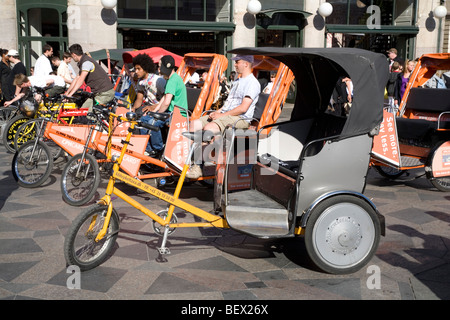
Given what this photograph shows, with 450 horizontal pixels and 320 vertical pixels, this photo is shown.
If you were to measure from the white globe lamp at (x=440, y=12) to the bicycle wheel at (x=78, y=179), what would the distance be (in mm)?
18107

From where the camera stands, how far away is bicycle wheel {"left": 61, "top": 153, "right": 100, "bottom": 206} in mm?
6711

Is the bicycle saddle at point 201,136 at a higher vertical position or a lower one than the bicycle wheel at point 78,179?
higher

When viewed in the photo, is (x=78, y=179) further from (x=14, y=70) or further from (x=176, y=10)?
(x=176, y=10)

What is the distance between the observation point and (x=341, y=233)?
4.61 m

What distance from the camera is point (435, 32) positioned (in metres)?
21.8

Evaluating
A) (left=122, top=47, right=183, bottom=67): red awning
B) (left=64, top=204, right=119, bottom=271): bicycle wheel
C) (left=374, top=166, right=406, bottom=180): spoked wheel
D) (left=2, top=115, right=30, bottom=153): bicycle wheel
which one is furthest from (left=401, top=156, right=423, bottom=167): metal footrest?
(left=122, top=47, right=183, bottom=67): red awning

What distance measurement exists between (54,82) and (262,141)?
6.63 m

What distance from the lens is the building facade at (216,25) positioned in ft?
59.8

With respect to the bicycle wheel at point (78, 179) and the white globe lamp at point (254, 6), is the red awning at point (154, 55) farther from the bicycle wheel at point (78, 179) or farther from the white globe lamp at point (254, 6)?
the white globe lamp at point (254, 6)

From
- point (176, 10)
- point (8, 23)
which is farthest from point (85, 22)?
point (176, 10)

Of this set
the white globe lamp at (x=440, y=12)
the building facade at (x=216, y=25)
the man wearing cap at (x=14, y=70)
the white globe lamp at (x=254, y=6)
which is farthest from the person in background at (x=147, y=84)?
the white globe lamp at (x=440, y=12)

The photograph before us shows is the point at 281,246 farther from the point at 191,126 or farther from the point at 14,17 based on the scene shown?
the point at 14,17

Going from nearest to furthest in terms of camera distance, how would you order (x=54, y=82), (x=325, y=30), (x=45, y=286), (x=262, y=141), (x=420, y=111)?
(x=45, y=286)
(x=262, y=141)
(x=420, y=111)
(x=54, y=82)
(x=325, y=30)

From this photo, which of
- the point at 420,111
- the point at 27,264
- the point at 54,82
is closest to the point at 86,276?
the point at 27,264
